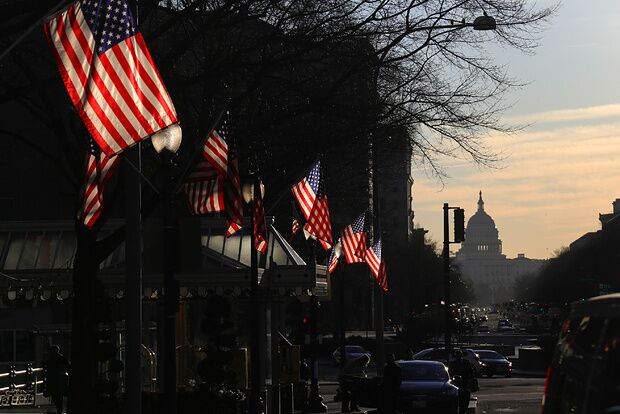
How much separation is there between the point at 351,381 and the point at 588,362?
29.3m

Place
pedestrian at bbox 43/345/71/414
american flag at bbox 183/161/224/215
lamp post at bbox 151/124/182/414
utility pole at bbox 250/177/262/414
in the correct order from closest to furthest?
lamp post at bbox 151/124/182/414 → american flag at bbox 183/161/224/215 → utility pole at bbox 250/177/262/414 → pedestrian at bbox 43/345/71/414

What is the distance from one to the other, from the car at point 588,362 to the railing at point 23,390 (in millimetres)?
26160

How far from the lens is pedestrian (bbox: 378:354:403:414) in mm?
31109

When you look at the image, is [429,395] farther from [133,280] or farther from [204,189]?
[133,280]

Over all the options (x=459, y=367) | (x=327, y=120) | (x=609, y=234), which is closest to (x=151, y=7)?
(x=327, y=120)

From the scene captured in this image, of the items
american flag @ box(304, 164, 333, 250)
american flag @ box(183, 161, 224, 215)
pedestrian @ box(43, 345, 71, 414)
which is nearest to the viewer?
american flag @ box(183, 161, 224, 215)

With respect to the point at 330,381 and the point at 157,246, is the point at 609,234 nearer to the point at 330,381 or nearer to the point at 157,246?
the point at 330,381

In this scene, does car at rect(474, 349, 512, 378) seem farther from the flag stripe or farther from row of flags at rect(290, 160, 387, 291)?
the flag stripe

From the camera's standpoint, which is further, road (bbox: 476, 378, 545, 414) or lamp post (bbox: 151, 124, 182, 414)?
road (bbox: 476, 378, 545, 414)

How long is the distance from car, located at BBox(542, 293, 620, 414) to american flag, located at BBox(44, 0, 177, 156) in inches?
222

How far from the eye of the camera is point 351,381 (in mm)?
38656

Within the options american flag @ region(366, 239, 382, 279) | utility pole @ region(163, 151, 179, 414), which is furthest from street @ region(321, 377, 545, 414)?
utility pole @ region(163, 151, 179, 414)

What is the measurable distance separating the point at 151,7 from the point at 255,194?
528 cm

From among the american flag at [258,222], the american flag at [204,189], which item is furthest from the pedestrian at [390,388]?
the american flag at [204,189]
